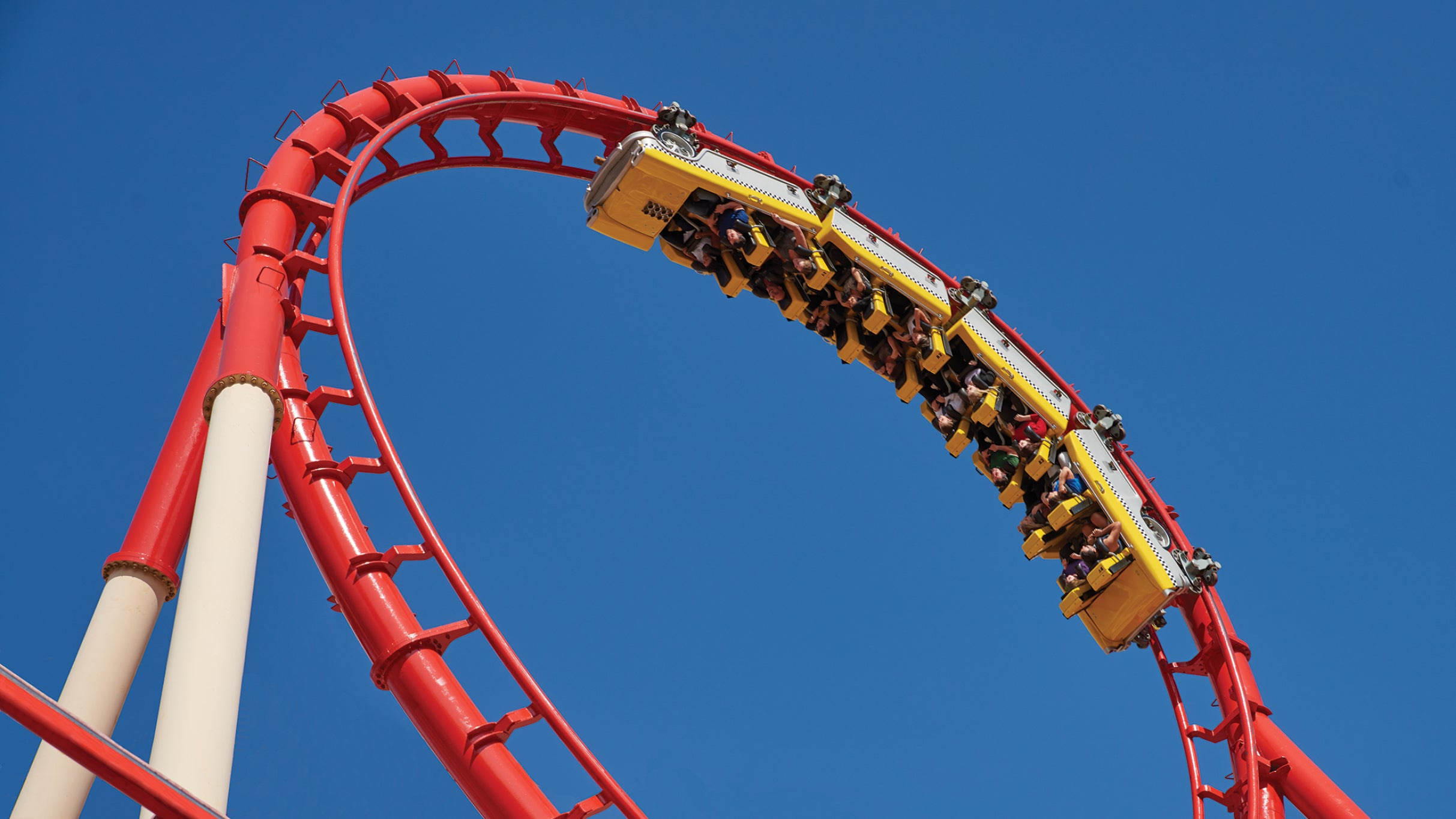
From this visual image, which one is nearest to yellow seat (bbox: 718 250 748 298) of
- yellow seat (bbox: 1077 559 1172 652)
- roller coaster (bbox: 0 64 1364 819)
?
roller coaster (bbox: 0 64 1364 819)

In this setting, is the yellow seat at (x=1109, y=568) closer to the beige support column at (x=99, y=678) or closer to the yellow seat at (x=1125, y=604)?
the yellow seat at (x=1125, y=604)

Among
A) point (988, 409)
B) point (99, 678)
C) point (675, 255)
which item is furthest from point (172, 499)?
point (988, 409)

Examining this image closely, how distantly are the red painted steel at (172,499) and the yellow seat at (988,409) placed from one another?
18.4 ft

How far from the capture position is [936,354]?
34.5ft

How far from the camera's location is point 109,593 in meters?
6.22

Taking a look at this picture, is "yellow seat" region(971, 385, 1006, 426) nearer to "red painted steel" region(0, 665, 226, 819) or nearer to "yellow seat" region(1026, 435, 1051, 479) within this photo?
"yellow seat" region(1026, 435, 1051, 479)

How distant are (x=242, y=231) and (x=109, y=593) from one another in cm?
200

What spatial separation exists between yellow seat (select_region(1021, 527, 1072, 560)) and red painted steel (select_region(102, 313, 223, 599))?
6226 millimetres

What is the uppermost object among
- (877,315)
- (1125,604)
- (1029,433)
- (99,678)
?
(877,315)

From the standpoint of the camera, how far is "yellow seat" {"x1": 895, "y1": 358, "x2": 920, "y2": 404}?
1070 cm

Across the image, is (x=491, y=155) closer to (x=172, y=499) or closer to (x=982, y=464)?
(x=172, y=499)

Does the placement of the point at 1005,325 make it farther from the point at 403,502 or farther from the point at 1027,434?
the point at 403,502

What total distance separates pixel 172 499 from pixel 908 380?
568 cm

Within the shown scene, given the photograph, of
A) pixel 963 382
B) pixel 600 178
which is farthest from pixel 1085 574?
pixel 600 178
